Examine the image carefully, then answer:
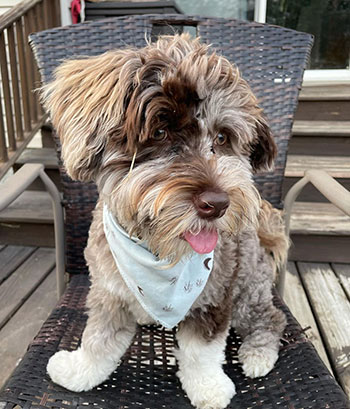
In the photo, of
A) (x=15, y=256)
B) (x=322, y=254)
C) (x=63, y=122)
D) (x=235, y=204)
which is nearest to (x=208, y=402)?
(x=235, y=204)

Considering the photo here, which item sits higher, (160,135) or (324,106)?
(160,135)

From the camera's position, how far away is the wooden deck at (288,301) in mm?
2342

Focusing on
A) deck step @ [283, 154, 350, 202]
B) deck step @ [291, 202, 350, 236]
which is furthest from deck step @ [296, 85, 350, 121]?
deck step @ [291, 202, 350, 236]

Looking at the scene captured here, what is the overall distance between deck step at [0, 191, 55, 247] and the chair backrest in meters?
1.45

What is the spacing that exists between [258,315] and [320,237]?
5.37ft

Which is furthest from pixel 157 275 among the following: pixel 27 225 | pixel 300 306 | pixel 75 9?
pixel 75 9

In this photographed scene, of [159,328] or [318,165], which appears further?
[318,165]

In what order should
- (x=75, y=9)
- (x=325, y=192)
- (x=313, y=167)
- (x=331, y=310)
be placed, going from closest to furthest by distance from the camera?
(x=325, y=192) < (x=331, y=310) < (x=313, y=167) < (x=75, y=9)

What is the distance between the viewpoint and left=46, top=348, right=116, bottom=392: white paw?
1348mm

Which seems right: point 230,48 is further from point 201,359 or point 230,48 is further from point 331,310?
point 331,310

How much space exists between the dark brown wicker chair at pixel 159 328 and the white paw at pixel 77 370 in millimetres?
25

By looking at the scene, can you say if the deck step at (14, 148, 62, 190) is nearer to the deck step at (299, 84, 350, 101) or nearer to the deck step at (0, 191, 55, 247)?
the deck step at (0, 191, 55, 247)

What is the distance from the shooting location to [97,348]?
1464 millimetres

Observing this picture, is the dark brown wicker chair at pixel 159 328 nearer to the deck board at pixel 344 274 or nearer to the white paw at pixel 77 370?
the white paw at pixel 77 370
